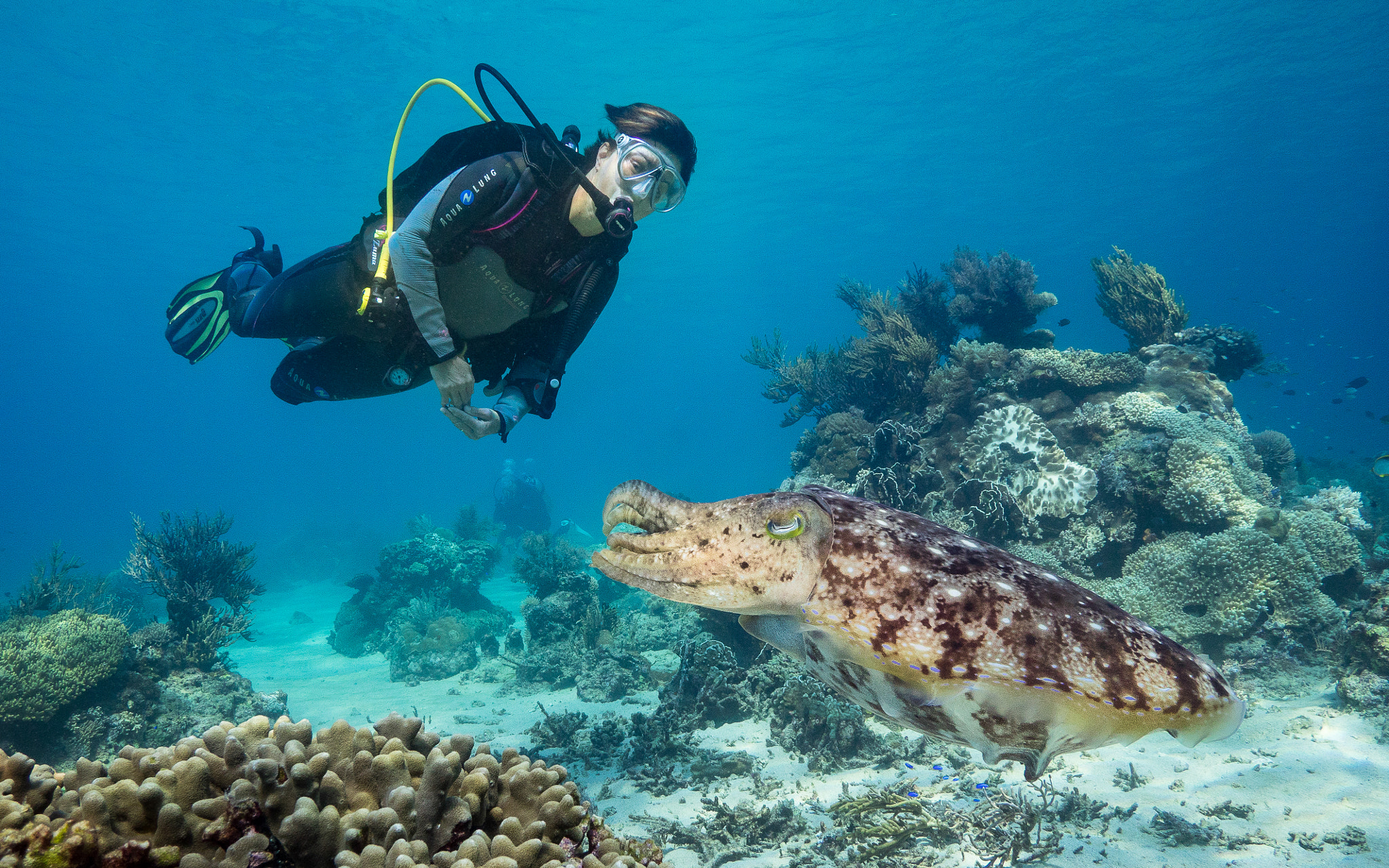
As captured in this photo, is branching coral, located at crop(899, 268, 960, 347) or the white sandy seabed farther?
branching coral, located at crop(899, 268, 960, 347)

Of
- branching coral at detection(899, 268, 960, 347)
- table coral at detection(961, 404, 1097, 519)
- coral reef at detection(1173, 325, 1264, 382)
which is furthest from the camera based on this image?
branching coral at detection(899, 268, 960, 347)

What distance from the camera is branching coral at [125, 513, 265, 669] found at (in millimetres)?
8297

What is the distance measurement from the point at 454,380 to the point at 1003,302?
1131 centimetres

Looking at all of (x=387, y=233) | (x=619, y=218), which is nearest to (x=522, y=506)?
(x=387, y=233)

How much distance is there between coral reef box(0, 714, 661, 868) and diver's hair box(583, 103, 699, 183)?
13.8 feet

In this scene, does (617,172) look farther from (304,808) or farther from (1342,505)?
(1342,505)

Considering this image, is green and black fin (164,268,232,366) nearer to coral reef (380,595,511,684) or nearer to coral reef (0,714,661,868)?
coral reef (0,714,661,868)

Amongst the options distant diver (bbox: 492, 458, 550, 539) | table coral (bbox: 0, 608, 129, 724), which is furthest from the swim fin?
distant diver (bbox: 492, 458, 550, 539)

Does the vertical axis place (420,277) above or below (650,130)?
below

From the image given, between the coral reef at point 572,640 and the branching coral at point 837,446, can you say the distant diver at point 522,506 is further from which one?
the branching coral at point 837,446

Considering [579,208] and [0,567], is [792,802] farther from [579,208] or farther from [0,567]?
[0,567]

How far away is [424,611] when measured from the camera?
43.1ft

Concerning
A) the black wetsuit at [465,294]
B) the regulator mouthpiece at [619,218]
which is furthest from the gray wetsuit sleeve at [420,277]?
the regulator mouthpiece at [619,218]

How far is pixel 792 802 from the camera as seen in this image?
15.8 ft
